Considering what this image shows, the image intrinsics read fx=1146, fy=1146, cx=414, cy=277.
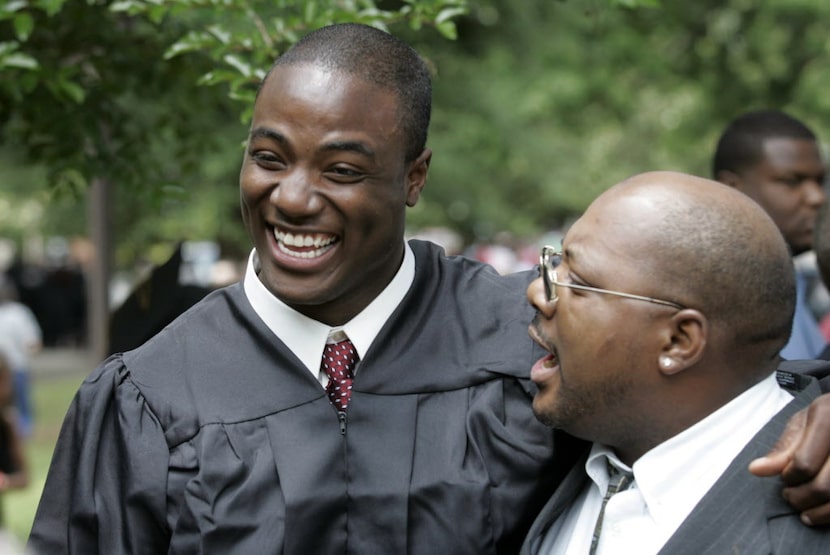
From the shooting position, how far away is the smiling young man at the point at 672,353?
7.97ft

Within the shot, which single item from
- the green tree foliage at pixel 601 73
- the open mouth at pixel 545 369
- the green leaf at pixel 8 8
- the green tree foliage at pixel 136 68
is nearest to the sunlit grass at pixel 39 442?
the green tree foliage at pixel 136 68

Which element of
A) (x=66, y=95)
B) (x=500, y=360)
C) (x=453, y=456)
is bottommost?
(x=453, y=456)

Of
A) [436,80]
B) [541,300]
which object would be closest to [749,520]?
[541,300]

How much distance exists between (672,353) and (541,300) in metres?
0.33

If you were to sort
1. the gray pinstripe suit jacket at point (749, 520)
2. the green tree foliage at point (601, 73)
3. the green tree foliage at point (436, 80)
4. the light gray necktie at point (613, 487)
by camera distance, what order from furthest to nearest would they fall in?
the green tree foliage at point (601, 73) → the green tree foliage at point (436, 80) → the light gray necktie at point (613, 487) → the gray pinstripe suit jacket at point (749, 520)

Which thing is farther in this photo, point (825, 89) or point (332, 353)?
point (825, 89)

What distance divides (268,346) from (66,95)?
177 centimetres

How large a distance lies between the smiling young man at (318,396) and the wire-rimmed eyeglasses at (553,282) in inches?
11.5

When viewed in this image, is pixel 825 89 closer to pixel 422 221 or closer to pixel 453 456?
pixel 422 221

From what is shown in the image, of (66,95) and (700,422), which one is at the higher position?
(66,95)

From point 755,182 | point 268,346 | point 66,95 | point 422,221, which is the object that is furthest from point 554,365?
point 422,221

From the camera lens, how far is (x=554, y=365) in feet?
8.67

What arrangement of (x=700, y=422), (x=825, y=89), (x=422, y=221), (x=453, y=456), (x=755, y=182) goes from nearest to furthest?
1. (x=700, y=422)
2. (x=453, y=456)
3. (x=755, y=182)
4. (x=825, y=89)
5. (x=422, y=221)

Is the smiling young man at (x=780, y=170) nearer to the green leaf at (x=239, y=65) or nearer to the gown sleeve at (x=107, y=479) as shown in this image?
the green leaf at (x=239, y=65)
